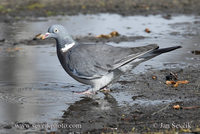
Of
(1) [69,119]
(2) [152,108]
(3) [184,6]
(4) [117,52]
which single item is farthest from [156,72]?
(3) [184,6]

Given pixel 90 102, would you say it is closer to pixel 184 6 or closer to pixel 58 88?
pixel 58 88

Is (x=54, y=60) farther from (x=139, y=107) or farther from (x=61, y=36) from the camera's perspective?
(x=139, y=107)

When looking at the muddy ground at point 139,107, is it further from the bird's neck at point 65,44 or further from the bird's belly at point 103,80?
the bird's neck at point 65,44

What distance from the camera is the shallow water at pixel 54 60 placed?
19.9ft

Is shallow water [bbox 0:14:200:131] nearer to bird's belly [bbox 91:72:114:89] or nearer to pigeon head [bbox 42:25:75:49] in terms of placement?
bird's belly [bbox 91:72:114:89]

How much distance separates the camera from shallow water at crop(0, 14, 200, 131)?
608 cm

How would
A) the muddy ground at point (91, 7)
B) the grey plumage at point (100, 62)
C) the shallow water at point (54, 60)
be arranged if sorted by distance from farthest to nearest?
1. the muddy ground at point (91, 7)
2. the grey plumage at point (100, 62)
3. the shallow water at point (54, 60)

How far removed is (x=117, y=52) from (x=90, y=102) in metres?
0.78

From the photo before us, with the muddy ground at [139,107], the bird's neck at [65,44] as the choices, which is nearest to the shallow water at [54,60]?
the muddy ground at [139,107]

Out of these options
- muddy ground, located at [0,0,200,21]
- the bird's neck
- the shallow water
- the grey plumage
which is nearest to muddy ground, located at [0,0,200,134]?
the shallow water

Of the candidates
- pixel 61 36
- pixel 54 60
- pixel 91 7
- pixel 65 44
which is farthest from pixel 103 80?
pixel 91 7

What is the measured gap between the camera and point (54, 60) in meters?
8.84

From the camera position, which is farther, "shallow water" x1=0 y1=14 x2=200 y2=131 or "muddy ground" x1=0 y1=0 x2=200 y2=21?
"muddy ground" x1=0 y1=0 x2=200 y2=21

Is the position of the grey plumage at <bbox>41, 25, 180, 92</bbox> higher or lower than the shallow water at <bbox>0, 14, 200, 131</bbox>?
higher
